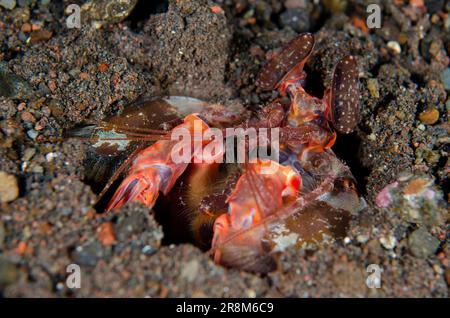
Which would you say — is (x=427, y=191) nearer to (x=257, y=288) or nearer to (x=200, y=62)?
(x=257, y=288)

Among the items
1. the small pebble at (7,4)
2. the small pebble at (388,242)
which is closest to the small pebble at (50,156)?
the small pebble at (7,4)

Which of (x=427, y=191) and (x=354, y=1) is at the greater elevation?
(x=354, y=1)

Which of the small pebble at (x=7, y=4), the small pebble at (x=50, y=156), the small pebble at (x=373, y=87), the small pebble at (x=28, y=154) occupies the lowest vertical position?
the small pebble at (x=50, y=156)

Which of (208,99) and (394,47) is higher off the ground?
(394,47)

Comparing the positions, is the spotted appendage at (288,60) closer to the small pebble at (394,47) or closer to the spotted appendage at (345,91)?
the spotted appendage at (345,91)

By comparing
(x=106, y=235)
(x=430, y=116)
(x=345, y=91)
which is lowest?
(x=106, y=235)

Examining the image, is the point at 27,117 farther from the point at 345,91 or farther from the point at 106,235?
the point at 345,91

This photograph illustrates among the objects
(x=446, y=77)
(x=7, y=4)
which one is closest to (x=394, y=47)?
(x=446, y=77)
